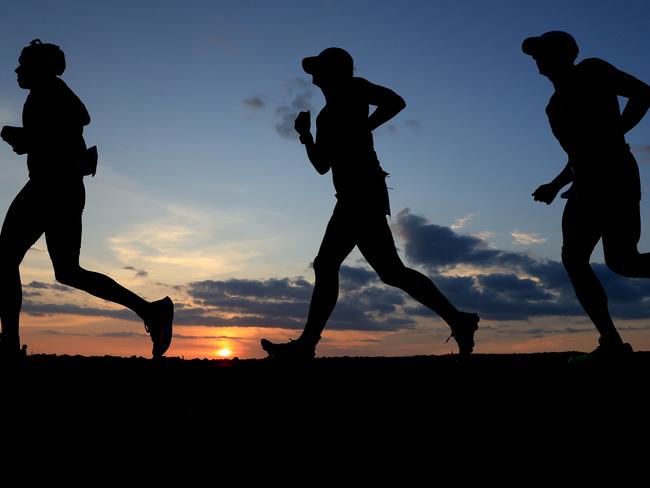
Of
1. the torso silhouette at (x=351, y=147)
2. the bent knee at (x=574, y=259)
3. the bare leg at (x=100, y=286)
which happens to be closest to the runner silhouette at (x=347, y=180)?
the torso silhouette at (x=351, y=147)

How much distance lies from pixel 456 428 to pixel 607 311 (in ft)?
8.71

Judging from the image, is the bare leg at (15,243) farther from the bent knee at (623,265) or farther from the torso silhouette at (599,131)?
the bent knee at (623,265)

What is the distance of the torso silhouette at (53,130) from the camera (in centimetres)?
656

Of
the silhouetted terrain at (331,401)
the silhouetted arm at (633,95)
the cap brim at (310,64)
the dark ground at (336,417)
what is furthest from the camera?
the cap brim at (310,64)

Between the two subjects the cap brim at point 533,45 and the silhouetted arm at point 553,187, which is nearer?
the cap brim at point 533,45

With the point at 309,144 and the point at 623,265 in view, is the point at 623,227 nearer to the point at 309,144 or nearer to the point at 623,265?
the point at 623,265

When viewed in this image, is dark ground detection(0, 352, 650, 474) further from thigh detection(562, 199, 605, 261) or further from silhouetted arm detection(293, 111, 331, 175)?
silhouetted arm detection(293, 111, 331, 175)

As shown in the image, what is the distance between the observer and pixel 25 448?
3.71 metres

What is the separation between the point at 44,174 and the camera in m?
6.62

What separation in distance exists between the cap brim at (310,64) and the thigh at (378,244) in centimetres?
138

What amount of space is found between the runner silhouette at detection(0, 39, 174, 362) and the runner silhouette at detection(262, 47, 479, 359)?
196 cm

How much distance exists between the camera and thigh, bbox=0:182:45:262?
661cm

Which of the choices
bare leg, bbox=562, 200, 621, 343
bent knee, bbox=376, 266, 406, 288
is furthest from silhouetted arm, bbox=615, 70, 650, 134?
bent knee, bbox=376, 266, 406, 288

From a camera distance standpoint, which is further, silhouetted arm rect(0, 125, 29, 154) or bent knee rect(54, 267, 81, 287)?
bent knee rect(54, 267, 81, 287)
